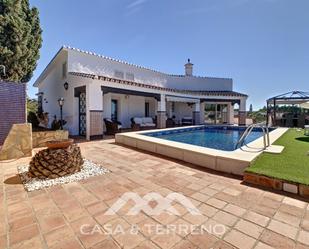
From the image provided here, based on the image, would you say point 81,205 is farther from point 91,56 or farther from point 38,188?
point 91,56

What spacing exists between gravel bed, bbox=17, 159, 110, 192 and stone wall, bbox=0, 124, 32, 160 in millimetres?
1385

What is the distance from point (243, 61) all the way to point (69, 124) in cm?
1788

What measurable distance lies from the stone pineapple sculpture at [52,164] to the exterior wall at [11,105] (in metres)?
3.00

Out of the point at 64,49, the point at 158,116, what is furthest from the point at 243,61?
the point at 64,49

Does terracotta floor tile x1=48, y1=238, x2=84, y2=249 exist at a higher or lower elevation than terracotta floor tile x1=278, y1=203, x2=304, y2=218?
lower

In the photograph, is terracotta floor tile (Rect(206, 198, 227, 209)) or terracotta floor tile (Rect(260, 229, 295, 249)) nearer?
terracotta floor tile (Rect(260, 229, 295, 249))

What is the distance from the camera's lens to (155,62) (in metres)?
22.8

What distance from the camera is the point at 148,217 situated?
9.86 ft

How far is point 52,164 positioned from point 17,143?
3230 mm

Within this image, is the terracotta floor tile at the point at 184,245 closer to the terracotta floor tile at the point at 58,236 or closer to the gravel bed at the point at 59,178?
the terracotta floor tile at the point at 58,236

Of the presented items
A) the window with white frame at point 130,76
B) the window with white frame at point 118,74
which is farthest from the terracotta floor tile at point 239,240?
the window with white frame at point 130,76

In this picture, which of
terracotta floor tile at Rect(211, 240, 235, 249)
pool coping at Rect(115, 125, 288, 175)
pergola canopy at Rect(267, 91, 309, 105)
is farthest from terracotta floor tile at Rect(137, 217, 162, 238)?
pergola canopy at Rect(267, 91, 309, 105)

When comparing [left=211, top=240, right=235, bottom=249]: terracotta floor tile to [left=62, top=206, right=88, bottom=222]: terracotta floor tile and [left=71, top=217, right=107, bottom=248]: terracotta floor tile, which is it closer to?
[left=71, top=217, right=107, bottom=248]: terracotta floor tile

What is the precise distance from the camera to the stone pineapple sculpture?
4.75m
